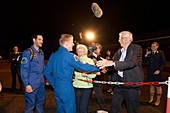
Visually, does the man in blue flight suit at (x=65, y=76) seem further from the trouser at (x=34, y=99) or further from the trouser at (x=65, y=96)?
the trouser at (x=34, y=99)

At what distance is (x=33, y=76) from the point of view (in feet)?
15.3

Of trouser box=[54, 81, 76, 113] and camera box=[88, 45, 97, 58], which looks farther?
camera box=[88, 45, 97, 58]

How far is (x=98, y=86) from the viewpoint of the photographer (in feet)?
20.3

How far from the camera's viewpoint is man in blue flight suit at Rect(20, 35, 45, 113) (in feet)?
14.9

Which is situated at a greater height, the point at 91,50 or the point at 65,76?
the point at 91,50

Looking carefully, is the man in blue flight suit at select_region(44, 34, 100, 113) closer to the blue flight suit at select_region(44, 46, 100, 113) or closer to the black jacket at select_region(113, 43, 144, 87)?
the blue flight suit at select_region(44, 46, 100, 113)

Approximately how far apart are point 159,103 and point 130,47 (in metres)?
3.63

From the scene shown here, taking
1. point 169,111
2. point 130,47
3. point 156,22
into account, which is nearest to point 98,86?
point 130,47

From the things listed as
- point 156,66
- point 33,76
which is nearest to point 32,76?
point 33,76

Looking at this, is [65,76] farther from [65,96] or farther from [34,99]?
[34,99]

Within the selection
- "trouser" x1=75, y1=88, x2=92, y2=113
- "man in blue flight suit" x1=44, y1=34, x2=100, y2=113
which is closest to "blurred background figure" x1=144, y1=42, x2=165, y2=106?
"trouser" x1=75, y1=88, x2=92, y2=113

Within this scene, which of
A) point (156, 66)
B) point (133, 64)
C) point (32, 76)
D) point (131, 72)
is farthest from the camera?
point (156, 66)

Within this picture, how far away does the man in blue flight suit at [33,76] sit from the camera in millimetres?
4539

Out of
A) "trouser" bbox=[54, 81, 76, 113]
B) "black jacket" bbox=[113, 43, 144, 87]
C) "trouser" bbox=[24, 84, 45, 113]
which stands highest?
"black jacket" bbox=[113, 43, 144, 87]
